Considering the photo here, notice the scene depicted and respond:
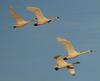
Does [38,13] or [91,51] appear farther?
[38,13]

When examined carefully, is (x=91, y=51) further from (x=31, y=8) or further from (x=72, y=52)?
(x=31, y=8)

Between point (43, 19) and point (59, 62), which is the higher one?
point (43, 19)

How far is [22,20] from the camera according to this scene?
12088 cm

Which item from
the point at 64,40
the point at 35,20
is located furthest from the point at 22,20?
the point at 64,40

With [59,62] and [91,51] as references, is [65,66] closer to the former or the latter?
[59,62]

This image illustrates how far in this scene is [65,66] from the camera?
134 metres

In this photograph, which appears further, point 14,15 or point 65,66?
point 65,66

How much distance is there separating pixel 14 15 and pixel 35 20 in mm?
8427

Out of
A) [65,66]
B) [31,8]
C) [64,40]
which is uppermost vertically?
[31,8]

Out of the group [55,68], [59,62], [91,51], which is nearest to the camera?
[91,51]

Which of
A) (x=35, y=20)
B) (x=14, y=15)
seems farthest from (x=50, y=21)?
(x=14, y=15)

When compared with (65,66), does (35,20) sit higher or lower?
higher

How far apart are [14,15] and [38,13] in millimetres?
6243

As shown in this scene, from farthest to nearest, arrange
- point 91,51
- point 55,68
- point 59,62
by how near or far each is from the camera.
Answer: point 59,62, point 55,68, point 91,51
